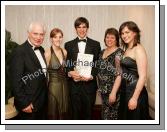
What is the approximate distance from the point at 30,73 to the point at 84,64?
0.48 m

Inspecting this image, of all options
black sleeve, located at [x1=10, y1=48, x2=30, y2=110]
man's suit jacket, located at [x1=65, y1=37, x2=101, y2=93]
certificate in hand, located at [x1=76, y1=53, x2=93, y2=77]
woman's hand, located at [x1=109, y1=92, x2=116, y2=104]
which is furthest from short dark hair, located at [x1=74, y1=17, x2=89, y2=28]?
woman's hand, located at [x1=109, y1=92, x2=116, y2=104]

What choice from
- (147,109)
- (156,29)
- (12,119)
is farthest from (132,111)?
(12,119)

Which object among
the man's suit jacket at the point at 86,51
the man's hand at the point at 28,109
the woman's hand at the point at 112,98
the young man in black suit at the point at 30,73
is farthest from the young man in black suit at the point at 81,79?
the man's hand at the point at 28,109

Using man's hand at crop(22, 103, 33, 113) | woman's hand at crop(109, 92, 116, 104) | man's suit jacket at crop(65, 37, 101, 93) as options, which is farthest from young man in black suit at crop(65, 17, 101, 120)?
man's hand at crop(22, 103, 33, 113)

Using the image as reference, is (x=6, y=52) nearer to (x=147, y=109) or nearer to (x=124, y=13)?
(x=124, y=13)

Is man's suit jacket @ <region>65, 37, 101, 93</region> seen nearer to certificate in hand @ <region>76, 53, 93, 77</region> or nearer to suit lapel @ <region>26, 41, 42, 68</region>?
certificate in hand @ <region>76, 53, 93, 77</region>

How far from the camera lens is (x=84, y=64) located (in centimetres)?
248

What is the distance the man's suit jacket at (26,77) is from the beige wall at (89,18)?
→ 12cm

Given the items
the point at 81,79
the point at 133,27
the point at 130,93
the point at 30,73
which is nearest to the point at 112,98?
the point at 130,93

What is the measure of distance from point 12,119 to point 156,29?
1499 millimetres

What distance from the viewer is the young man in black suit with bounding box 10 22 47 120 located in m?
2.42

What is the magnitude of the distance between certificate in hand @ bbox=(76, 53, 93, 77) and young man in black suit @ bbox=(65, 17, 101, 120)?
27 millimetres

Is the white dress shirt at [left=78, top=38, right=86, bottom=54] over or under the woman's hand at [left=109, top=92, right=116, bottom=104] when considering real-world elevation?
over


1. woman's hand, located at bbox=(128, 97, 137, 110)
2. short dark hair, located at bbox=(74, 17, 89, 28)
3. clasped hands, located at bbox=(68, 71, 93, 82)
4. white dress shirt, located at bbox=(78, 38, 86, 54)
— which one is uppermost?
short dark hair, located at bbox=(74, 17, 89, 28)
